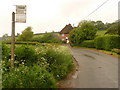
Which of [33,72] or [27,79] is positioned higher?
[33,72]

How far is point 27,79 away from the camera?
5.64 m

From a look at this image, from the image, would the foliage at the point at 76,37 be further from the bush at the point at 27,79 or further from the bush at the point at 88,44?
the bush at the point at 27,79

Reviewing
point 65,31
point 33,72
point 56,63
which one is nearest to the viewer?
point 33,72

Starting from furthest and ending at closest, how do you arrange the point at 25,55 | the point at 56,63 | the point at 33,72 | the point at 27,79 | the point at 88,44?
1. the point at 88,44
2. the point at 56,63
3. the point at 25,55
4. the point at 33,72
5. the point at 27,79

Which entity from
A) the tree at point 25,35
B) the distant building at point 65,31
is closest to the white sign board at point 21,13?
the tree at point 25,35

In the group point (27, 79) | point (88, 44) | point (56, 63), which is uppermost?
point (88, 44)

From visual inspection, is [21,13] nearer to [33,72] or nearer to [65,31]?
[33,72]

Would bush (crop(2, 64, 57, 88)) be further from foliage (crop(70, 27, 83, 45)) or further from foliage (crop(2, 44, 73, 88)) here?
foliage (crop(70, 27, 83, 45))

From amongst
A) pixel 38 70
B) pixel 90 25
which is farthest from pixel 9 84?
pixel 90 25

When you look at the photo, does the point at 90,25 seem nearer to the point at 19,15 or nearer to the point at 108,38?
the point at 108,38

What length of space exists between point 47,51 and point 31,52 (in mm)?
1039

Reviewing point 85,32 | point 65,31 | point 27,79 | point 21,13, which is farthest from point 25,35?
point 27,79

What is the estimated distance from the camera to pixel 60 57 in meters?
9.02

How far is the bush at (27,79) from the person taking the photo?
545cm
